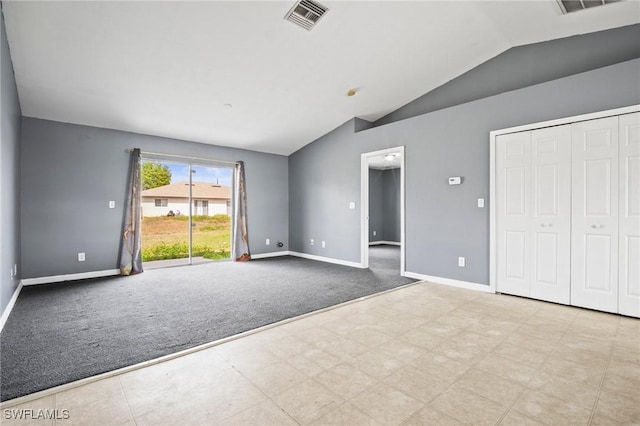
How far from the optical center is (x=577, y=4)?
3.14m

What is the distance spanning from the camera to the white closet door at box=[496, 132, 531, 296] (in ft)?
12.0

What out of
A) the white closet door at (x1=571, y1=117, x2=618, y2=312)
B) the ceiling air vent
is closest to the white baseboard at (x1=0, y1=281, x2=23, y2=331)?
the ceiling air vent

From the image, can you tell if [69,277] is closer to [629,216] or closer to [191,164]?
[191,164]

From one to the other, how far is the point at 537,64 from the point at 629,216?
89.5 inches

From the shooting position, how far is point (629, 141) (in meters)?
2.99

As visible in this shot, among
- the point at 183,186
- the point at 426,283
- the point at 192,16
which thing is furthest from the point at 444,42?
the point at 183,186

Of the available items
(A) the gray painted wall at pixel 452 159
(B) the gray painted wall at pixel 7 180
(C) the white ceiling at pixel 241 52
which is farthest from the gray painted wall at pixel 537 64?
(B) the gray painted wall at pixel 7 180

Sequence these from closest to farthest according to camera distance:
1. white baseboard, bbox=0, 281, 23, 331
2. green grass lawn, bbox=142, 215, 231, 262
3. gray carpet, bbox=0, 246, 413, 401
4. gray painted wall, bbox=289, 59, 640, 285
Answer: gray carpet, bbox=0, 246, 413, 401 → white baseboard, bbox=0, 281, 23, 331 → gray painted wall, bbox=289, 59, 640, 285 → green grass lawn, bbox=142, 215, 231, 262

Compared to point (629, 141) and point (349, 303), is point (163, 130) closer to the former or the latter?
point (349, 303)

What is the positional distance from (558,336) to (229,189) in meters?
5.99

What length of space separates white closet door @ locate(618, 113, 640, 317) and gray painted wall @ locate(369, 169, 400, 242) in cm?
642

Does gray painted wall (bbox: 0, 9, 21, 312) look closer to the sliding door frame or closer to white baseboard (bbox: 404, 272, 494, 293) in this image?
the sliding door frame

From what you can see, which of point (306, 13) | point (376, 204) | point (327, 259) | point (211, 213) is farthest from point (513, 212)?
point (376, 204)

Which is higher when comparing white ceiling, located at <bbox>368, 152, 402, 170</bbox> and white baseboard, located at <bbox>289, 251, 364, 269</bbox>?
white ceiling, located at <bbox>368, 152, 402, 170</bbox>
